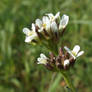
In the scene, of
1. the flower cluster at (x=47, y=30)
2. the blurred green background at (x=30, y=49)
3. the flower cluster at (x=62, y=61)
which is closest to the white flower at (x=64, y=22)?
the flower cluster at (x=47, y=30)

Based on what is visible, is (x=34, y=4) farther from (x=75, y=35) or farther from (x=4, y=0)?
(x=75, y=35)

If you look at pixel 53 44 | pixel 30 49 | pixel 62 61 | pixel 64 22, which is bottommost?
pixel 62 61

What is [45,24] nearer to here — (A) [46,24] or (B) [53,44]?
(A) [46,24]

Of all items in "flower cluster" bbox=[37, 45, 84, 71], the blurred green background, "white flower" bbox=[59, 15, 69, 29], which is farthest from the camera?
the blurred green background

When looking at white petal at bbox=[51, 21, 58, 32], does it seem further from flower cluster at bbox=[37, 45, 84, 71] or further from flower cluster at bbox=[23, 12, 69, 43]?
flower cluster at bbox=[37, 45, 84, 71]

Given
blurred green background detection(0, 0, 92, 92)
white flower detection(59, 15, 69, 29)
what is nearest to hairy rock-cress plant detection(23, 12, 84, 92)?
white flower detection(59, 15, 69, 29)

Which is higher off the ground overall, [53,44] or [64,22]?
[64,22]

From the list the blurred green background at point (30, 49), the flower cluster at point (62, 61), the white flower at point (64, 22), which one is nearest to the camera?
the flower cluster at point (62, 61)

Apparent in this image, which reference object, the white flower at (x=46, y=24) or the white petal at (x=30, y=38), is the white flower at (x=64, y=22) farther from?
the white petal at (x=30, y=38)

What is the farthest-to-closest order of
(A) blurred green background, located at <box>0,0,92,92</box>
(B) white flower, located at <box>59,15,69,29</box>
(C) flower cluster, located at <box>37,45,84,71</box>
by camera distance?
(A) blurred green background, located at <box>0,0,92,92</box> < (B) white flower, located at <box>59,15,69,29</box> < (C) flower cluster, located at <box>37,45,84,71</box>

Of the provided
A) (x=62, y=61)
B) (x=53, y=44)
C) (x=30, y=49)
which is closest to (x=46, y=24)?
(x=53, y=44)
